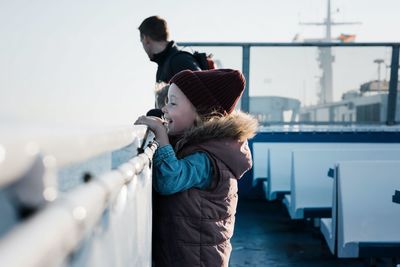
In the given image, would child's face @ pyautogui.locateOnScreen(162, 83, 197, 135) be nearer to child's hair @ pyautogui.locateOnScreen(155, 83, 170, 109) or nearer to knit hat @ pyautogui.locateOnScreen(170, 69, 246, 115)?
knit hat @ pyautogui.locateOnScreen(170, 69, 246, 115)

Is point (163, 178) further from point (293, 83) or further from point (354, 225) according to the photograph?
point (293, 83)

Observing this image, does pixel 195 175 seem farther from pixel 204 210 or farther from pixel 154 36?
pixel 154 36

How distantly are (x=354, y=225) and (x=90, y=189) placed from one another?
11.2 feet

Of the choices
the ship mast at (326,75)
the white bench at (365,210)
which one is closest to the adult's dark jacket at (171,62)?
the white bench at (365,210)

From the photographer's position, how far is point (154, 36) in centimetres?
308

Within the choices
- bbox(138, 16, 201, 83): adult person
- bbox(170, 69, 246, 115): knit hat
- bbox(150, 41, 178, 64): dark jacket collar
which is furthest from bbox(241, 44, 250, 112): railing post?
bbox(170, 69, 246, 115): knit hat

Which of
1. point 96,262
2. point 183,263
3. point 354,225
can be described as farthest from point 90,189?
point 354,225

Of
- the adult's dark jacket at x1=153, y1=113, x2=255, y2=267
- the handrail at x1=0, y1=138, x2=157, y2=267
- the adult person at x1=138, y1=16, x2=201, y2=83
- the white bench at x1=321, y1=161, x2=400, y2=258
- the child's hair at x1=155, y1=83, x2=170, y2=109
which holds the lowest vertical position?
the white bench at x1=321, y1=161, x2=400, y2=258

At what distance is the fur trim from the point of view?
1512mm

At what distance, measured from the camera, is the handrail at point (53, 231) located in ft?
0.82

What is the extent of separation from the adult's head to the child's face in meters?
1.48

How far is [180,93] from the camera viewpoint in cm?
164

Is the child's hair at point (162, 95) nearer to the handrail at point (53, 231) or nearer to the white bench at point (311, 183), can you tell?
the handrail at point (53, 231)

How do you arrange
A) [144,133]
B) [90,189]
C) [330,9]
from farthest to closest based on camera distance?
[330,9] < [144,133] < [90,189]
